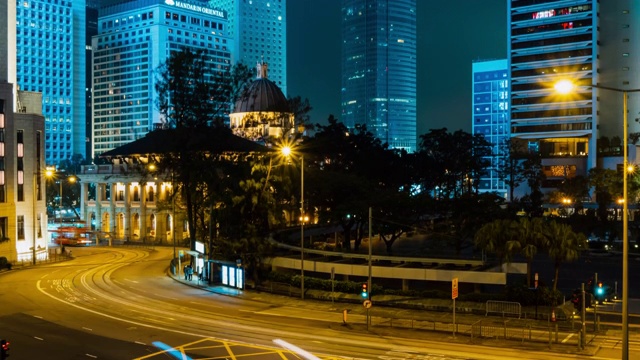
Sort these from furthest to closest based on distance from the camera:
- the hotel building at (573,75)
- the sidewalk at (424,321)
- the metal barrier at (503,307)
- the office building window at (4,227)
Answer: the hotel building at (573,75) < the office building window at (4,227) < the metal barrier at (503,307) < the sidewalk at (424,321)

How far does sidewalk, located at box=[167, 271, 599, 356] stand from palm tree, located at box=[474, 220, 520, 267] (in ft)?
12.8

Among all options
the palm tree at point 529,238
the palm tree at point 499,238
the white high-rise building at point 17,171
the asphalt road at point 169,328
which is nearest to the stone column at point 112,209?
the white high-rise building at point 17,171

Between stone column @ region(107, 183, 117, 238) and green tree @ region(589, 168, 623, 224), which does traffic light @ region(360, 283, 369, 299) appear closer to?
green tree @ region(589, 168, 623, 224)

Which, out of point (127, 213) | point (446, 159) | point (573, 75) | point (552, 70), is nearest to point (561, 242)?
point (127, 213)

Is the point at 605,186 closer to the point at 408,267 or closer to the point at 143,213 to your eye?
the point at 408,267

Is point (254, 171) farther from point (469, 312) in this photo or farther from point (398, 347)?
point (398, 347)

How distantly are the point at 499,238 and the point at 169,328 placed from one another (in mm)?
21775

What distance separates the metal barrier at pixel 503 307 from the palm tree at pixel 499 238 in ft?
11.9

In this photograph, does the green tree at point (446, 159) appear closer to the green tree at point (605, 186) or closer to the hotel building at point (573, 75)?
the hotel building at point (573, 75)

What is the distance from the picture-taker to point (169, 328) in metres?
39.4

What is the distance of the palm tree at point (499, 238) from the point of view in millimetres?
45188

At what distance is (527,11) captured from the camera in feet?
486

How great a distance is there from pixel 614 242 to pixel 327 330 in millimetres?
64277

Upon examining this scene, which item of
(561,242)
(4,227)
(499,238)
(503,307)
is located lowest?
(503,307)
